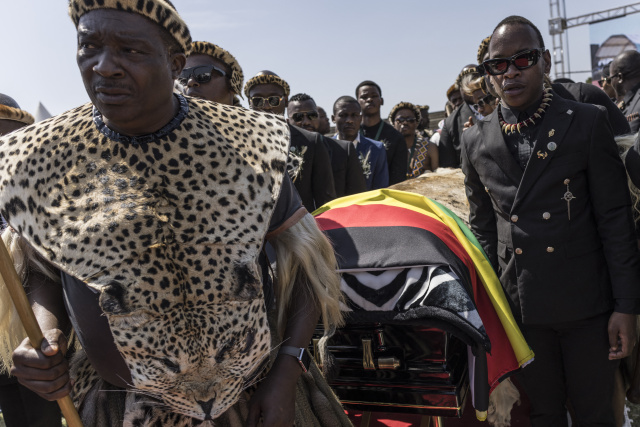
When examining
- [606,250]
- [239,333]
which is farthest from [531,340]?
[239,333]

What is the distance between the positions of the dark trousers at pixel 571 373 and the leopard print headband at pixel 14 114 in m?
3.25

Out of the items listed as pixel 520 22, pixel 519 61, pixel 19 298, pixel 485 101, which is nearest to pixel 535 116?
pixel 519 61

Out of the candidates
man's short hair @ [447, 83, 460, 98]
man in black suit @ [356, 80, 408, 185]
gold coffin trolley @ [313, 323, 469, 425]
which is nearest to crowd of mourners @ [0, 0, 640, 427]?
gold coffin trolley @ [313, 323, 469, 425]

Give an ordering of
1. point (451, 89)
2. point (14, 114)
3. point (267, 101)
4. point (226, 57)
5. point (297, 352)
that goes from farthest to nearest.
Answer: point (451, 89)
point (267, 101)
point (14, 114)
point (226, 57)
point (297, 352)

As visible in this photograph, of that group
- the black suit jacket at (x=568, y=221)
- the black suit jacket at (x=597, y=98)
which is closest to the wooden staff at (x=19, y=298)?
the black suit jacket at (x=568, y=221)

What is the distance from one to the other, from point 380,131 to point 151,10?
5.03 metres

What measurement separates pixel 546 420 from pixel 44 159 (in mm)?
2440

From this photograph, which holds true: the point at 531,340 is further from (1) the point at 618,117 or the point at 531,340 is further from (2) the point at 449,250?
(1) the point at 618,117

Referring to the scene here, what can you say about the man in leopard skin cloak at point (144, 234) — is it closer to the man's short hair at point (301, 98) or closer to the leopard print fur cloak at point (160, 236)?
the leopard print fur cloak at point (160, 236)

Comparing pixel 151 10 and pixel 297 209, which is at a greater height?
pixel 151 10

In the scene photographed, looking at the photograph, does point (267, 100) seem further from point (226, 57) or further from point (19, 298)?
point (19, 298)

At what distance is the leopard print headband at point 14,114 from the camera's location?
327cm

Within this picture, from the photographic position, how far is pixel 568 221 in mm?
2285

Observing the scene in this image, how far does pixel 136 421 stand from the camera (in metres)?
1.59
